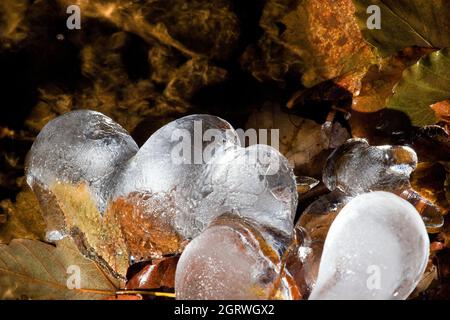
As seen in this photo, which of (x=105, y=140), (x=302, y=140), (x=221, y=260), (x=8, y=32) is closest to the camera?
(x=221, y=260)

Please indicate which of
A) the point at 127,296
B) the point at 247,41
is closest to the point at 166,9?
the point at 247,41

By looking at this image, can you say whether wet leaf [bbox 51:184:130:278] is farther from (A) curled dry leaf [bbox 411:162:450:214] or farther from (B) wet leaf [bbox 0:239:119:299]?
(A) curled dry leaf [bbox 411:162:450:214]

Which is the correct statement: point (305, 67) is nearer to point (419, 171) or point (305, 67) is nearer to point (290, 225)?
point (419, 171)

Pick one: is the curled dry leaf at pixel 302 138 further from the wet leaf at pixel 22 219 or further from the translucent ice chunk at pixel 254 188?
the wet leaf at pixel 22 219

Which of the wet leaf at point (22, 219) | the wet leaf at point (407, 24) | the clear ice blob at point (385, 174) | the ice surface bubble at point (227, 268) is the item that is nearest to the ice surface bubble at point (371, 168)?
the clear ice blob at point (385, 174)

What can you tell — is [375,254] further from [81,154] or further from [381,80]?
[81,154]

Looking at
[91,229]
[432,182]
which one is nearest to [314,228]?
[432,182]

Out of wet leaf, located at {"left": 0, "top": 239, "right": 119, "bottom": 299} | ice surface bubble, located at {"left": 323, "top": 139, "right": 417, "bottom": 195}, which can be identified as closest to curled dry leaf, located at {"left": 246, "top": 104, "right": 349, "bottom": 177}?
ice surface bubble, located at {"left": 323, "top": 139, "right": 417, "bottom": 195}
